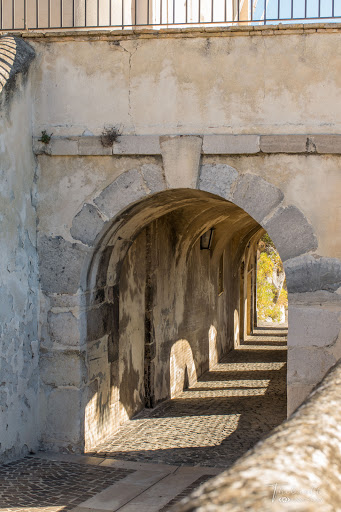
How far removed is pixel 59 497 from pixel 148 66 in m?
3.56

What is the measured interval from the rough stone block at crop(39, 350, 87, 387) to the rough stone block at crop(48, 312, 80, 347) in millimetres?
94

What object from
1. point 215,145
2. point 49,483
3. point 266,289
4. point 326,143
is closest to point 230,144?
point 215,145

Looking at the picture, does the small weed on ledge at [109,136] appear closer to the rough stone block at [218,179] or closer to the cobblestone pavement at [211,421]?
the rough stone block at [218,179]

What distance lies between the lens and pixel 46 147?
19.3ft

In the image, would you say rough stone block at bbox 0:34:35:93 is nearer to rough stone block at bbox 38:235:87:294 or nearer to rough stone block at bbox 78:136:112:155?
rough stone block at bbox 78:136:112:155

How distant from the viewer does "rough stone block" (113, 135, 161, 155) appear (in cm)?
569

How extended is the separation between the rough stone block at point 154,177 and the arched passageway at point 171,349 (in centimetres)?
28

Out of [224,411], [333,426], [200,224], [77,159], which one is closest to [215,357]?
[200,224]

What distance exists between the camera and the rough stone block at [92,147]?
5.79 metres

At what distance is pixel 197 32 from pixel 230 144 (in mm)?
1002

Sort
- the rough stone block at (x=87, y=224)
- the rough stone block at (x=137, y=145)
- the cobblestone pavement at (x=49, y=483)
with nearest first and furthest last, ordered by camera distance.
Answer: the cobblestone pavement at (x=49, y=483) < the rough stone block at (x=137, y=145) < the rough stone block at (x=87, y=224)

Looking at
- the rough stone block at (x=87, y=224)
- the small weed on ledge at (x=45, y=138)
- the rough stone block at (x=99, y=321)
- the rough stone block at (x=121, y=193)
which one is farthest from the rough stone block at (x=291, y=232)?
the small weed on ledge at (x=45, y=138)

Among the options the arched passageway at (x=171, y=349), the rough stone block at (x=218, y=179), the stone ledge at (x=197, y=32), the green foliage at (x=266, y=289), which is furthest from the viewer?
the green foliage at (x=266, y=289)

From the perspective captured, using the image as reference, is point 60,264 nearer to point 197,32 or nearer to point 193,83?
point 193,83
